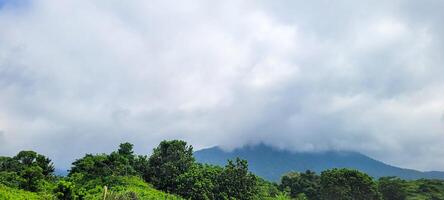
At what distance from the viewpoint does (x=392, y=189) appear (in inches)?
3898

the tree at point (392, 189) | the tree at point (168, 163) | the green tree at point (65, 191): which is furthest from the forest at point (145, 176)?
the tree at point (392, 189)

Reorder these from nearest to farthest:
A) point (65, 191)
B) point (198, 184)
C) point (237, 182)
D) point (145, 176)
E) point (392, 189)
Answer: point (65, 191)
point (198, 184)
point (237, 182)
point (145, 176)
point (392, 189)

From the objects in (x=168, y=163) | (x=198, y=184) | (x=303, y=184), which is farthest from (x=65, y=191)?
(x=303, y=184)

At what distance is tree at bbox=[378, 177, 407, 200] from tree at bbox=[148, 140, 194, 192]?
161 ft

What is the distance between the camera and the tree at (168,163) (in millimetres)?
73938

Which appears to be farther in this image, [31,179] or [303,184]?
[303,184]

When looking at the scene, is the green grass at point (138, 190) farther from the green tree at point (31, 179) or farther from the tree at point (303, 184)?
the tree at point (303, 184)

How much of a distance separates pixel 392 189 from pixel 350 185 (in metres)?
14.1

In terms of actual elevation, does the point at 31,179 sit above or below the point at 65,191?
above

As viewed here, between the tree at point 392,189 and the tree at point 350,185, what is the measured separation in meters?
8.61

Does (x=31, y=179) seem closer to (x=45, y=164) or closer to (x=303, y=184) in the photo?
(x=45, y=164)

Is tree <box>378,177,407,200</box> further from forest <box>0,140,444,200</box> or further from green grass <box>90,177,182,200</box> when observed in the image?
green grass <box>90,177,182,200</box>

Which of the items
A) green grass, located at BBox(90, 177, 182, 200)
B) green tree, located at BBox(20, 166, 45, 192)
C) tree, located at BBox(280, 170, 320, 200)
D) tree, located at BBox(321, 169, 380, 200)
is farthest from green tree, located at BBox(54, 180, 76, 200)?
tree, located at BBox(280, 170, 320, 200)

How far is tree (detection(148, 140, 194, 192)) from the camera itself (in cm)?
7394
